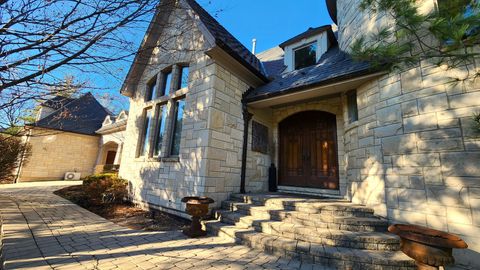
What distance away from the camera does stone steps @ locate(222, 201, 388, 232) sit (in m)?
3.14

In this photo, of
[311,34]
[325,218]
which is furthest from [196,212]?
[311,34]

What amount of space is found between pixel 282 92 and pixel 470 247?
13.0 feet

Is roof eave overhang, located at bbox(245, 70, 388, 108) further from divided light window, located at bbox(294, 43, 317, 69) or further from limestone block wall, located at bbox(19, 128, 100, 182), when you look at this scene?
limestone block wall, located at bbox(19, 128, 100, 182)

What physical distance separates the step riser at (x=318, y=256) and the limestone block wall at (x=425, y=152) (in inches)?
41.9

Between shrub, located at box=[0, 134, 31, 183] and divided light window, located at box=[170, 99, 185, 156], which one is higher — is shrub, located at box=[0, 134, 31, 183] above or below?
below

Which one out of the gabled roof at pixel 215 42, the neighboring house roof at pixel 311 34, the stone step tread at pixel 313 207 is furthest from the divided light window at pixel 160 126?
the neighboring house roof at pixel 311 34

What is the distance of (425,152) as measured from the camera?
306 cm

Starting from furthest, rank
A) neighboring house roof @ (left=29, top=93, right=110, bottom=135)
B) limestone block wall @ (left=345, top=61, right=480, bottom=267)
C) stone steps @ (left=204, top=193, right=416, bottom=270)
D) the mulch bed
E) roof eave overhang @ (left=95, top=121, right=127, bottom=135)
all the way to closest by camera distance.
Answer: roof eave overhang @ (left=95, top=121, right=127, bottom=135) < neighboring house roof @ (left=29, top=93, right=110, bottom=135) < the mulch bed < limestone block wall @ (left=345, top=61, right=480, bottom=267) < stone steps @ (left=204, top=193, right=416, bottom=270)

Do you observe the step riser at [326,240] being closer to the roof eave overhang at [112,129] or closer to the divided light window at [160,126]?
the divided light window at [160,126]

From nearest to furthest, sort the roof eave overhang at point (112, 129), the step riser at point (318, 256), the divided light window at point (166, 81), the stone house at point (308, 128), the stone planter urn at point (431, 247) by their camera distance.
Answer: the stone planter urn at point (431, 247), the step riser at point (318, 256), the stone house at point (308, 128), the divided light window at point (166, 81), the roof eave overhang at point (112, 129)

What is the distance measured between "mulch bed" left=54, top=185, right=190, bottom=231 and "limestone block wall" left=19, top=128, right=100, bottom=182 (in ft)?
26.3

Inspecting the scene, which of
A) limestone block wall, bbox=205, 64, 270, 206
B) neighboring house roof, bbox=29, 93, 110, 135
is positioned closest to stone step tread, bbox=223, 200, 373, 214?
limestone block wall, bbox=205, 64, 270, 206

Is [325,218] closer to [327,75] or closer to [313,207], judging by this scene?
[313,207]

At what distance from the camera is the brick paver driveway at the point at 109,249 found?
2.45 metres
